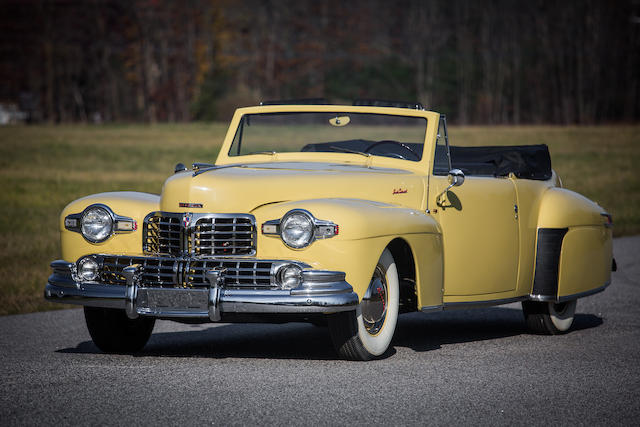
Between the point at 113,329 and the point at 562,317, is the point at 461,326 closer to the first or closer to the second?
the point at 562,317

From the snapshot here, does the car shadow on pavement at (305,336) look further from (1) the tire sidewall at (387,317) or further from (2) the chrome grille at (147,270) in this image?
(2) the chrome grille at (147,270)

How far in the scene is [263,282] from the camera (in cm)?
661

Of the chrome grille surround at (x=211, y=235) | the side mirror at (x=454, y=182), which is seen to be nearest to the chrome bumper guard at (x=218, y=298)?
the chrome grille surround at (x=211, y=235)

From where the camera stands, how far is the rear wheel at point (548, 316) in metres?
8.91

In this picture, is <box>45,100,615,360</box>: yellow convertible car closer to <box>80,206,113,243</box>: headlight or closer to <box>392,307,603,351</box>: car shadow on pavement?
<box>80,206,113,243</box>: headlight

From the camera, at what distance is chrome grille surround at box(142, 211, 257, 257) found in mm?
6766

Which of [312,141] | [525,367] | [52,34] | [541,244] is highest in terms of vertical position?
[52,34]

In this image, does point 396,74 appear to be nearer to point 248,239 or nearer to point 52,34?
point 52,34

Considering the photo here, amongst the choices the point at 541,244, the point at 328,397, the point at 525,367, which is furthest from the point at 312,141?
the point at 328,397

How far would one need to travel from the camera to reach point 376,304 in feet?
23.1

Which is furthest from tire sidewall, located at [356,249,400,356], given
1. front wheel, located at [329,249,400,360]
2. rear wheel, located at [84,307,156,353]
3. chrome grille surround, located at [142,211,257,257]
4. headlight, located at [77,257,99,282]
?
headlight, located at [77,257,99,282]

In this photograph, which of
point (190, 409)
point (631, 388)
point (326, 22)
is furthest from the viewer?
point (326, 22)

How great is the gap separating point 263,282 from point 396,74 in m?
61.6

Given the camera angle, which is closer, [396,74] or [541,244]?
[541,244]
